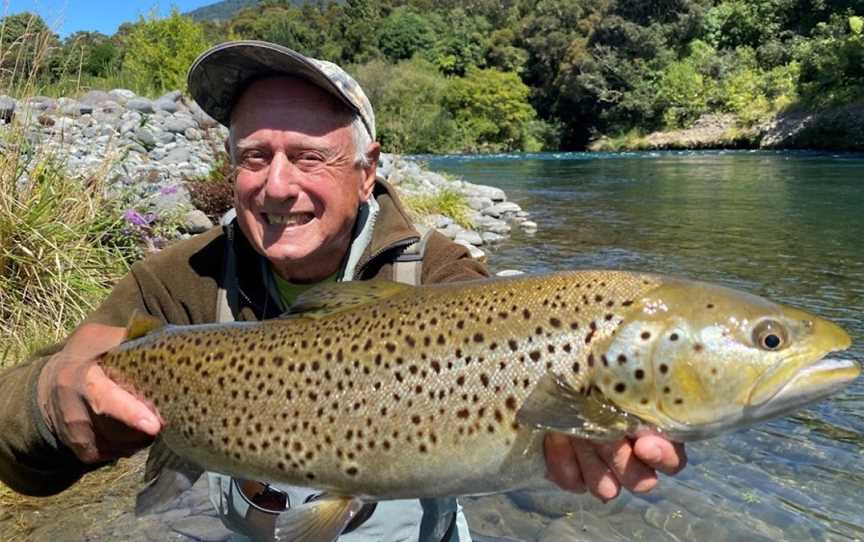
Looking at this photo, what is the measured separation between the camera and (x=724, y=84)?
57812 millimetres

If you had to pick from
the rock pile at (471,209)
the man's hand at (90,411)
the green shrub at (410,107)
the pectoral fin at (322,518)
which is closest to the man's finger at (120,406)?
the man's hand at (90,411)

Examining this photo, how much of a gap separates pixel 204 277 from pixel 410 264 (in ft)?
2.65

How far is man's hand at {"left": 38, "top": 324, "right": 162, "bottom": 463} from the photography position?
239 cm

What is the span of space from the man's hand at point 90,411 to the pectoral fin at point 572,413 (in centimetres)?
120

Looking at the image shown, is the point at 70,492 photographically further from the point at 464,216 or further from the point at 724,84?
the point at 724,84

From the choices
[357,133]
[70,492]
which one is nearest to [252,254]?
[357,133]

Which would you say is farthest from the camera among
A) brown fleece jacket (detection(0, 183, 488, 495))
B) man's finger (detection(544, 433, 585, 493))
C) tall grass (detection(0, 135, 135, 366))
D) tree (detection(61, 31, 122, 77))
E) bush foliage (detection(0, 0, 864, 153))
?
bush foliage (detection(0, 0, 864, 153))


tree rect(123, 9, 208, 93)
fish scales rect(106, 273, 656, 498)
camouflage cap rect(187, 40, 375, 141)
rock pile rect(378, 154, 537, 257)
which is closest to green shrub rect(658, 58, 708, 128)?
tree rect(123, 9, 208, 93)

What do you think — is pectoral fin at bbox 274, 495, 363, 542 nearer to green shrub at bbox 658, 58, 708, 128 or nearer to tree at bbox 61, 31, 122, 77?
tree at bbox 61, 31, 122, 77

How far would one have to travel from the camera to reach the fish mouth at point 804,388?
1981 mm

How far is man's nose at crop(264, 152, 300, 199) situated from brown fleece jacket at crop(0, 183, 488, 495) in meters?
0.35

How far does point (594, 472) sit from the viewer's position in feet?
6.96

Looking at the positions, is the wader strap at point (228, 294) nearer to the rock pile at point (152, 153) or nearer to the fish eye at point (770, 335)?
the fish eye at point (770, 335)

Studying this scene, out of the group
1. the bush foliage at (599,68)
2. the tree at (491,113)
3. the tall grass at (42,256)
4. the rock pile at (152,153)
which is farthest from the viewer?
the tree at (491,113)
